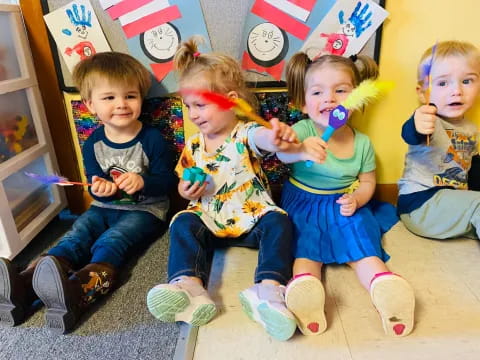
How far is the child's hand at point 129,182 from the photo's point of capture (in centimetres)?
112

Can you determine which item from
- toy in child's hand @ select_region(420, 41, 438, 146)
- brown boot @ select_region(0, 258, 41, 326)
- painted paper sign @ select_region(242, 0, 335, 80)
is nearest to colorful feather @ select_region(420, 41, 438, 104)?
toy in child's hand @ select_region(420, 41, 438, 146)

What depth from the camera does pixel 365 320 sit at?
864 mm

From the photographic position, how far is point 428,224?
3.75ft

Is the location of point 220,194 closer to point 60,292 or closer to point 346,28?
point 60,292

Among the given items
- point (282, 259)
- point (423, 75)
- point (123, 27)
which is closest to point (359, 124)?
point (423, 75)

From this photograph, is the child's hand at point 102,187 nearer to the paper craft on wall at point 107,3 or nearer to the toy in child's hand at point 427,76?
the paper craft on wall at point 107,3

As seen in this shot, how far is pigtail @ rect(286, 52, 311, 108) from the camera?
1.12 meters

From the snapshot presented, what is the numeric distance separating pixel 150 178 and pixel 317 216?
50 cm

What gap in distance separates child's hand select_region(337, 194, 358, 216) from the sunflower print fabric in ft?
0.55

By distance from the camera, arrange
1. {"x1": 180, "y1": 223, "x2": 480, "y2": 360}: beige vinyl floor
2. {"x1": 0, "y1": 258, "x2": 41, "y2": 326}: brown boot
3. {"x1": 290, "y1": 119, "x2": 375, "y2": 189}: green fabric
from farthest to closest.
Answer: {"x1": 290, "y1": 119, "x2": 375, "y2": 189}: green fabric < {"x1": 0, "y1": 258, "x2": 41, "y2": 326}: brown boot < {"x1": 180, "y1": 223, "x2": 480, "y2": 360}: beige vinyl floor

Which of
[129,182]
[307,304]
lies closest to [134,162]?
[129,182]

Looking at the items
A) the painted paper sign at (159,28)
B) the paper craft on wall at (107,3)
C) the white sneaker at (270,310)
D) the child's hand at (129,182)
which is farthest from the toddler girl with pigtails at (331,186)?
the paper craft on wall at (107,3)

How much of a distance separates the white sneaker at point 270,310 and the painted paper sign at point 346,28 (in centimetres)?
72

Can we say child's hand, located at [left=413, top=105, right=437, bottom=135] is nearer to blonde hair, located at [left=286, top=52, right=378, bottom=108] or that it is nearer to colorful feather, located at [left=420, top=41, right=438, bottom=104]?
colorful feather, located at [left=420, top=41, right=438, bottom=104]
